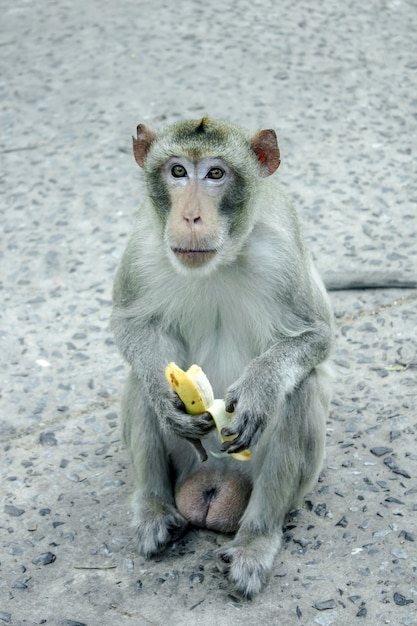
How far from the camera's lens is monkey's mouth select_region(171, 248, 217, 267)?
355 cm

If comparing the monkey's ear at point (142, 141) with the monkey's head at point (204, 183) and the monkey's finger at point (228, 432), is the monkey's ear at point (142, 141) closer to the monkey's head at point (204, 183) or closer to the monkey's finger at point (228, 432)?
the monkey's head at point (204, 183)

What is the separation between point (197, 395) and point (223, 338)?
1.52 feet

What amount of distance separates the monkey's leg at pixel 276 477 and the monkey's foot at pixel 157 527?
229mm

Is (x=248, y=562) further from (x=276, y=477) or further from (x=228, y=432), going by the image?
(x=228, y=432)

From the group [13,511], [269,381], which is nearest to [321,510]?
[269,381]

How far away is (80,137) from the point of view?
7.55m

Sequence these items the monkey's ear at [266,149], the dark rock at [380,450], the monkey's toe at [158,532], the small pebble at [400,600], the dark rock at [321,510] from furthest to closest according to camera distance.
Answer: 1. the dark rock at [380,450]
2. the dark rock at [321,510]
3. the monkey's toe at [158,532]
4. the monkey's ear at [266,149]
5. the small pebble at [400,600]

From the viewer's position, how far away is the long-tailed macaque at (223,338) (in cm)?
368

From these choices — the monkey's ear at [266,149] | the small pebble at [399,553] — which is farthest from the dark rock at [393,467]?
the monkey's ear at [266,149]

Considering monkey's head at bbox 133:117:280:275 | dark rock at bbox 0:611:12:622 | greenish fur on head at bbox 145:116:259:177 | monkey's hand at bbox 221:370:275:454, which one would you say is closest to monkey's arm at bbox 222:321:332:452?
monkey's hand at bbox 221:370:275:454

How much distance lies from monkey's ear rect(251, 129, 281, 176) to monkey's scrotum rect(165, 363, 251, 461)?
840 millimetres

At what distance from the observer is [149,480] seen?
414 centimetres

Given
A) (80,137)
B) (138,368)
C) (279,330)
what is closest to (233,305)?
(279,330)

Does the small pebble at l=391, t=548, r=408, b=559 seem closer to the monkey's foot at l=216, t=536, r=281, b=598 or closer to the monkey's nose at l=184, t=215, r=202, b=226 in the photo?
the monkey's foot at l=216, t=536, r=281, b=598
